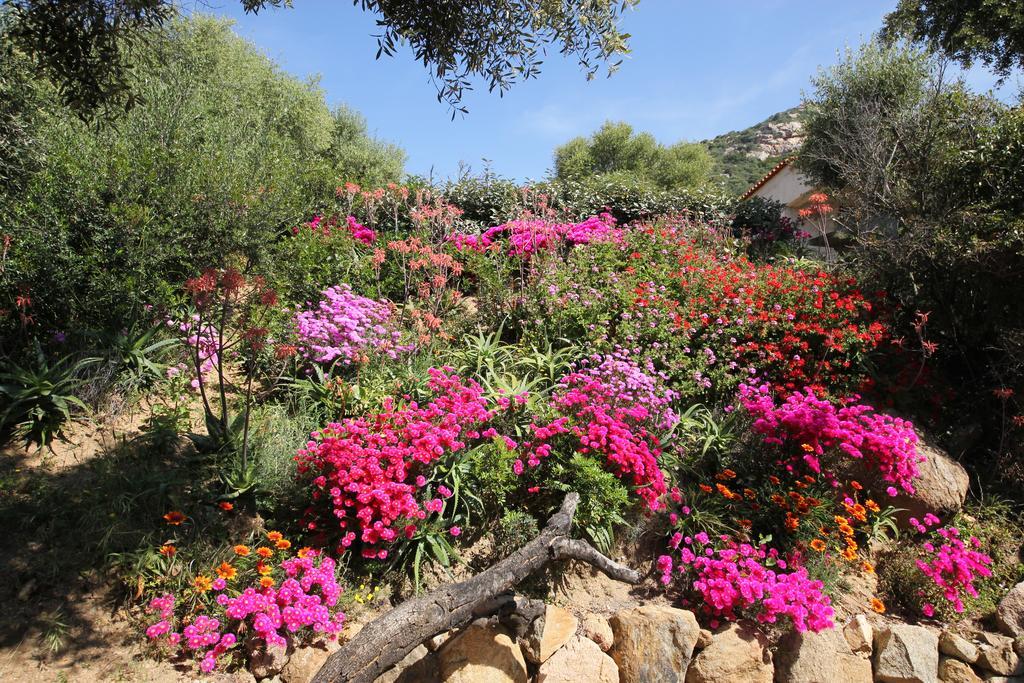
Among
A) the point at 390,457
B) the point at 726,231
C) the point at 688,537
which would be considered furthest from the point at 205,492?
the point at 726,231

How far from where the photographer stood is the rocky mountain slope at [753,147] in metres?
48.8

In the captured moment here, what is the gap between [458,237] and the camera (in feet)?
29.4

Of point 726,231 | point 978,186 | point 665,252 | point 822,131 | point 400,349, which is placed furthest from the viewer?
point 822,131

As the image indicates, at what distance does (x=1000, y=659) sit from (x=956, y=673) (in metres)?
0.44

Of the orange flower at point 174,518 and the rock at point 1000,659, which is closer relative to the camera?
the orange flower at point 174,518

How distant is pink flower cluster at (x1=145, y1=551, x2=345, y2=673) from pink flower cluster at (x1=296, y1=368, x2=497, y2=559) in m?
0.35

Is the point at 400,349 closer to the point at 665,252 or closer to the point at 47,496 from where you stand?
the point at 47,496

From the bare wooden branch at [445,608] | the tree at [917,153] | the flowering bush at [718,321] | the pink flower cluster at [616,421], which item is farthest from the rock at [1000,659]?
the tree at [917,153]

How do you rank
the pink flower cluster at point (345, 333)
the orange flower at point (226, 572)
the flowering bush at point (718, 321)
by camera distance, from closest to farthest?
the orange flower at point (226, 572) < the pink flower cluster at point (345, 333) < the flowering bush at point (718, 321)

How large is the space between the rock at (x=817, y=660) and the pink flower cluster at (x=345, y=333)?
13.8ft

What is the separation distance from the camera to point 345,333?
591cm

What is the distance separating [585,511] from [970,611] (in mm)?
3789

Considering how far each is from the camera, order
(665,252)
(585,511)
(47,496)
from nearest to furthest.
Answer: (47,496)
(585,511)
(665,252)

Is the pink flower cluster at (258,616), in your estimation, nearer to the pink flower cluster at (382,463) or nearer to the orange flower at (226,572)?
the orange flower at (226,572)
